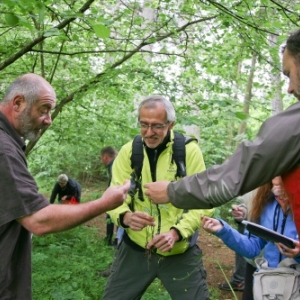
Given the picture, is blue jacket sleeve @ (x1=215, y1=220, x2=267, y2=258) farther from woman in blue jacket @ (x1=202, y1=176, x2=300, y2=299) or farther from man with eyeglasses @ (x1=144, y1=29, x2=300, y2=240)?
man with eyeglasses @ (x1=144, y1=29, x2=300, y2=240)

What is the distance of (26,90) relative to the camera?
212cm

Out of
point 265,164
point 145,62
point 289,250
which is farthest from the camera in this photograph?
point 145,62

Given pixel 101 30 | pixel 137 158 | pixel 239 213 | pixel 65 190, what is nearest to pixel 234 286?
pixel 239 213

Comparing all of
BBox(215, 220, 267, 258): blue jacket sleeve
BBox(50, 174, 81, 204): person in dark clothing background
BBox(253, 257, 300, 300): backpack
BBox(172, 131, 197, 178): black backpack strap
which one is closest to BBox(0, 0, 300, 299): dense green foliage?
BBox(172, 131, 197, 178): black backpack strap

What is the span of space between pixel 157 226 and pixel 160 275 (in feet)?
1.27

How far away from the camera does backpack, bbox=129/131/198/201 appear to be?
300cm

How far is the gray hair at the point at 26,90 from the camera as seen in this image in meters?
2.11

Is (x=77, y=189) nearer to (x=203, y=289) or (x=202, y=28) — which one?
(x=202, y=28)

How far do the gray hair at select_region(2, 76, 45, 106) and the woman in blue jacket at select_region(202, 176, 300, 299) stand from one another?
144 centimetres

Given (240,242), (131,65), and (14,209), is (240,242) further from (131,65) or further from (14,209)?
(131,65)

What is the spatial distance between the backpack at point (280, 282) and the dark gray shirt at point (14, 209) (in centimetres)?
145

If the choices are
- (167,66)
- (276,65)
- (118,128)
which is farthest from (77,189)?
(276,65)

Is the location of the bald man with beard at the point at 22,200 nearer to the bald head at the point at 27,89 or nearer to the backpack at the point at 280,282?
the bald head at the point at 27,89

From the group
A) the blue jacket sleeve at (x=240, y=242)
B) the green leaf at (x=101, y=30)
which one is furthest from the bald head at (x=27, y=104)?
the blue jacket sleeve at (x=240, y=242)
